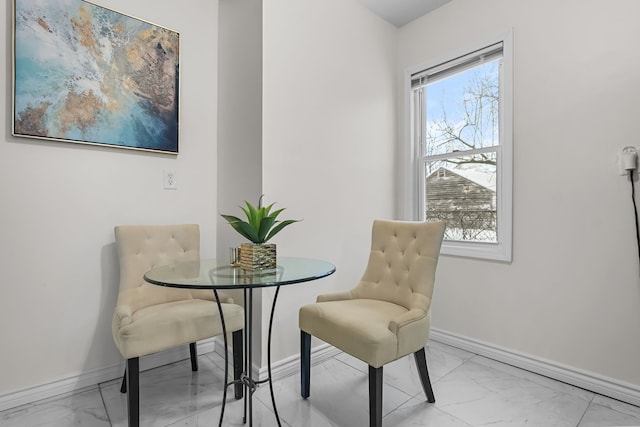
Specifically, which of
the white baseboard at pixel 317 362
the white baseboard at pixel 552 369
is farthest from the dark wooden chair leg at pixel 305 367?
the white baseboard at pixel 552 369

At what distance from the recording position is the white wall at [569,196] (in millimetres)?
1808

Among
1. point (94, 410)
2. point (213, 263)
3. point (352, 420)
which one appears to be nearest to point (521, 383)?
point (352, 420)

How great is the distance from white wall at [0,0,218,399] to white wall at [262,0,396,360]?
2.34ft

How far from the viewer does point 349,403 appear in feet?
5.85

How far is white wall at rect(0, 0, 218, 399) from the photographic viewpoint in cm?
171

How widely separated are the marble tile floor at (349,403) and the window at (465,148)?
0.85 meters

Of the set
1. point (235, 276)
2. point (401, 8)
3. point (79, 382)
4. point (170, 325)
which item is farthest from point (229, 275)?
point (401, 8)

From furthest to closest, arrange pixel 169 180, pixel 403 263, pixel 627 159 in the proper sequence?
pixel 169 180 → pixel 403 263 → pixel 627 159

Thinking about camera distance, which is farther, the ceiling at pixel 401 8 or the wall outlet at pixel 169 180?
the ceiling at pixel 401 8

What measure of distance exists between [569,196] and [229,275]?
2.05 meters

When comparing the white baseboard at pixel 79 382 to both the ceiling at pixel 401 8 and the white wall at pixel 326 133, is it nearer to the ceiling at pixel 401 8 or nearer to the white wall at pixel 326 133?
the white wall at pixel 326 133

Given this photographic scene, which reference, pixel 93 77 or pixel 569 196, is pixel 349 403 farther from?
pixel 93 77

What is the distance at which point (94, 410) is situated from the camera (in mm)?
1696

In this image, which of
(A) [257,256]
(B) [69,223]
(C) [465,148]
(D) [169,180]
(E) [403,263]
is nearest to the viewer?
(A) [257,256]
